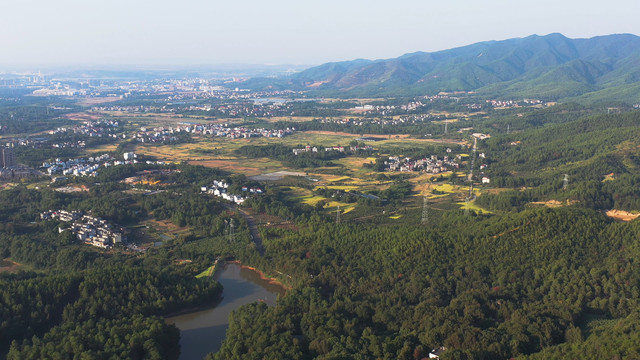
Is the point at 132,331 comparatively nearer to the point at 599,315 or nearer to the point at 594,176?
the point at 599,315

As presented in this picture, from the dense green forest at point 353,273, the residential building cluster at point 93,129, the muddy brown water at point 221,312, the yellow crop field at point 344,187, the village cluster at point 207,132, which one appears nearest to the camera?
the dense green forest at point 353,273

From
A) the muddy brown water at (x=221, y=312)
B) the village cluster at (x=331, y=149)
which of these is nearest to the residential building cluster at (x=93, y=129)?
the village cluster at (x=331, y=149)

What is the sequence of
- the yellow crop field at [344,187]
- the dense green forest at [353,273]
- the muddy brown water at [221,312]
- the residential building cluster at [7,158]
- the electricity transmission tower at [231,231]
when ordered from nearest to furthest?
the dense green forest at [353,273]
the muddy brown water at [221,312]
the electricity transmission tower at [231,231]
the yellow crop field at [344,187]
the residential building cluster at [7,158]

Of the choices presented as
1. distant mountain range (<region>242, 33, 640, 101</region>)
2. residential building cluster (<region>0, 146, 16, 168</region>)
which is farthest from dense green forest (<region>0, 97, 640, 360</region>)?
distant mountain range (<region>242, 33, 640, 101</region>)

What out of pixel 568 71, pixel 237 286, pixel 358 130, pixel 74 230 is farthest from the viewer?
pixel 568 71

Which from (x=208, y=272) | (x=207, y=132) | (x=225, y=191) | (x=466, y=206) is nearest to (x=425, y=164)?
(x=466, y=206)

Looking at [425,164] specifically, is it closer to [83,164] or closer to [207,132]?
[83,164]

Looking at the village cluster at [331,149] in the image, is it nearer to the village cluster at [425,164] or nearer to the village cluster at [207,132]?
the village cluster at [425,164]

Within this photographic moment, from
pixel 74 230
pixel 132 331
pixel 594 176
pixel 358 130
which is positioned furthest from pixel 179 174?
pixel 358 130
